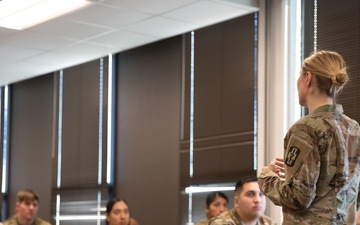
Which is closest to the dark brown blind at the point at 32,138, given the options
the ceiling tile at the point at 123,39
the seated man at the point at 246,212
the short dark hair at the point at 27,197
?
the ceiling tile at the point at 123,39

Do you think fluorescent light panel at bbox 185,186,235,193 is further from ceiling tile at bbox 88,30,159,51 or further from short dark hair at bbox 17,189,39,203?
ceiling tile at bbox 88,30,159,51

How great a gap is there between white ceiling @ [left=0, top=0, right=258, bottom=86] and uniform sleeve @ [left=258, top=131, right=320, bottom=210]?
14.4ft

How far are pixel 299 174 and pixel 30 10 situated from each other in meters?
5.23

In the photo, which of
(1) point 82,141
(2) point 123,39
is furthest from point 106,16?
(1) point 82,141

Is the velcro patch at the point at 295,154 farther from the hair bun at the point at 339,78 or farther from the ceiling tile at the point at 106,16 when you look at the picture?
the ceiling tile at the point at 106,16

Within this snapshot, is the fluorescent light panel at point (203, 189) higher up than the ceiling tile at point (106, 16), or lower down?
lower down

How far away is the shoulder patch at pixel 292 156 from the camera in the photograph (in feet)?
7.73

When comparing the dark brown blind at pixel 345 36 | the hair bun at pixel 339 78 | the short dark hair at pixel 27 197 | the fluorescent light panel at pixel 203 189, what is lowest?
the short dark hair at pixel 27 197

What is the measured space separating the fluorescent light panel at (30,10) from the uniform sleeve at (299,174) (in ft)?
15.1

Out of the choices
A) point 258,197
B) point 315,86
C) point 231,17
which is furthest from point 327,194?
point 231,17

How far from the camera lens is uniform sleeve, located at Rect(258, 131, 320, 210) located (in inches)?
91.4

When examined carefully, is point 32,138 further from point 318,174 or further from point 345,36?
point 318,174

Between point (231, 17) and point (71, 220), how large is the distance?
3.50 meters

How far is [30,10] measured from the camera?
23.5 feet
